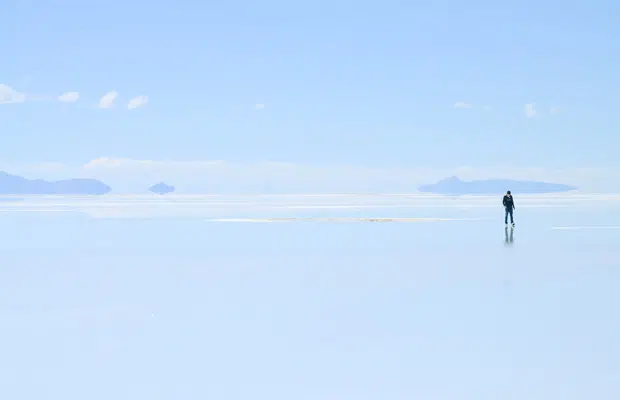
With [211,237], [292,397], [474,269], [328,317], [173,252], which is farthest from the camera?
[211,237]

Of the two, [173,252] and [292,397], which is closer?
[292,397]

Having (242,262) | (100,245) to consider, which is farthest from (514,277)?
(100,245)

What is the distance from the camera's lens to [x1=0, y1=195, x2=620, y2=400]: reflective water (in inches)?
247

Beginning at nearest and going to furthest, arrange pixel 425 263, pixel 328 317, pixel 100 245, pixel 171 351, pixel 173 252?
pixel 171 351, pixel 328 317, pixel 425 263, pixel 173 252, pixel 100 245

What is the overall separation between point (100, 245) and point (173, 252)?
302 cm

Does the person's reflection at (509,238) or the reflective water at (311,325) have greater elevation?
the person's reflection at (509,238)

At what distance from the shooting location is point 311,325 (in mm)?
8484

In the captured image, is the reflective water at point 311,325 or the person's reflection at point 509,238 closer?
the reflective water at point 311,325

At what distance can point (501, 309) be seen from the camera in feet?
30.6

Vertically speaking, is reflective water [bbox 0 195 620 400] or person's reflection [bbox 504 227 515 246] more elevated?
person's reflection [bbox 504 227 515 246]

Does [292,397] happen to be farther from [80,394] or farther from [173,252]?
[173,252]

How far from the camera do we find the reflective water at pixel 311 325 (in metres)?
6.27

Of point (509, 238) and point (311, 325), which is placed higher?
point (509, 238)

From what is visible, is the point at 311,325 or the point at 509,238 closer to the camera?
the point at 311,325
